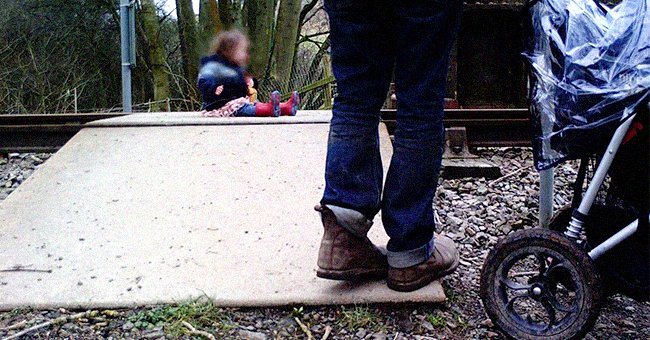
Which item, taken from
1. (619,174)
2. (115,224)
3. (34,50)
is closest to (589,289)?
(619,174)

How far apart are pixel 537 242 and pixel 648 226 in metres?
0.30

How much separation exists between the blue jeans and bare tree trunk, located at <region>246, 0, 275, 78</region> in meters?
9.22

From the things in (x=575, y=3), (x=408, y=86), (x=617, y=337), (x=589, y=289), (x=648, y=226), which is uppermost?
(x=575, y=3)

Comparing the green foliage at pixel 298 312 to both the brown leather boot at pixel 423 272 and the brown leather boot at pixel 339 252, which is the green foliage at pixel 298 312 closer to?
the brown leather boot at pixel 339 252

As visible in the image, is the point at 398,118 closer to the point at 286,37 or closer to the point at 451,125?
the point at 451,125

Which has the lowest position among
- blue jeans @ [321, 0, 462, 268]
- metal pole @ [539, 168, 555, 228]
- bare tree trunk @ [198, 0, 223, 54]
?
metal pole @ [539, 168, 555, 228]

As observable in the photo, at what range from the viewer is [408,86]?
2057 millimetres

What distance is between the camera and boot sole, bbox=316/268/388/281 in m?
2.15

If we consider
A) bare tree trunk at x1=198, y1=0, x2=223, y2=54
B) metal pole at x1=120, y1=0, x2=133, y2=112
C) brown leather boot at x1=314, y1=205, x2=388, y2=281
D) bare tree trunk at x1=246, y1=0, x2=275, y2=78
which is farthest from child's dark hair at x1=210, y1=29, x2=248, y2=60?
bare tree trunk at x1=246, y1=0, x2=275, y2=78

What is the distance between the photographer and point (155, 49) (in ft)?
37.3

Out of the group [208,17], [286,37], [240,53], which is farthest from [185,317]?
[286,37]

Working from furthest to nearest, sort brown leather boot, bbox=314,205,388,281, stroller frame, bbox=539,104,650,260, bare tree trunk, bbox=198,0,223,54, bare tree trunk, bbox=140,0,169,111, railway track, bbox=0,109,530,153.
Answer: bare tree trunk, bbox=140,0,169,111 < bare tree trunk, bbox=198,0,223,54 < railway track, bbox=0,109,530,153 < brown leather boot, bbox=314,205,388,281 < stroller frame, bbox=539,104,650,260

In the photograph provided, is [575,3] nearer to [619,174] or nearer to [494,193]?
[619,174]

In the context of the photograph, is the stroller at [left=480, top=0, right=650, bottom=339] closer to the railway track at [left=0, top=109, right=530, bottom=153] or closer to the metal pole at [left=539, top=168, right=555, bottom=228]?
the metal pole at [left=539, top=168, right=555, bottom=228]
